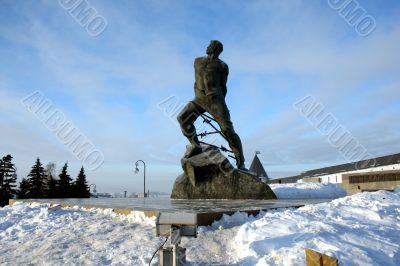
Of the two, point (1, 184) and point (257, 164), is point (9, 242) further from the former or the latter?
point (1, 184)

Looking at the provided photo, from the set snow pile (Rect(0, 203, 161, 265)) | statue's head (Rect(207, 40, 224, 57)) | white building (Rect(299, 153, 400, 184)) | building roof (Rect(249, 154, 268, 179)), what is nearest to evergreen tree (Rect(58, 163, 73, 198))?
building roof (Rect(249, 154, 268, 179))

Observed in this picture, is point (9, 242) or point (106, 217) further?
point (106, 217)

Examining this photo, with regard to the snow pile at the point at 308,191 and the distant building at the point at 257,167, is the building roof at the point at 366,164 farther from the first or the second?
the snow pile at the point at 308,191

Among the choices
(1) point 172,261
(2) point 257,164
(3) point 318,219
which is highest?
(2) point 257,164

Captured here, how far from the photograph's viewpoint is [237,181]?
9211mm

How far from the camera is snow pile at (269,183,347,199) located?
35.0 feet

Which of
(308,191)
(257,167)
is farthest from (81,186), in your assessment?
(308,191)

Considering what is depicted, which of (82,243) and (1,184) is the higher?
(1,184)

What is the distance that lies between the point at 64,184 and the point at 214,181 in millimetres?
18294

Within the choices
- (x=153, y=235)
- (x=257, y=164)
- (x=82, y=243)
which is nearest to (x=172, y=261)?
(x=153, y=235)

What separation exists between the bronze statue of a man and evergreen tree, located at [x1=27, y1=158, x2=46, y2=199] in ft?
57.5

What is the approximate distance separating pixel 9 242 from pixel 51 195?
2060 centimetres

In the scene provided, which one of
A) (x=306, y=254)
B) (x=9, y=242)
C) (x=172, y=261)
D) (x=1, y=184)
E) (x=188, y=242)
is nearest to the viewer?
(x=306, y=254)

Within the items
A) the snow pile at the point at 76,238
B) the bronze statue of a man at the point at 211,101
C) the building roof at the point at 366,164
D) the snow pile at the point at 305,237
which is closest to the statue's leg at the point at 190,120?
the bronze statue of a man at the point at 211,101
